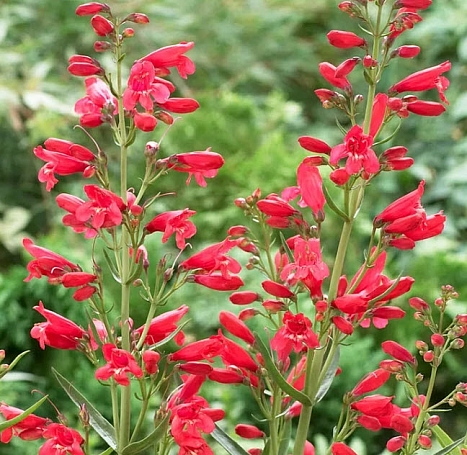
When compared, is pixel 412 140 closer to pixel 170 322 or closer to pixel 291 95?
pixel 291 95

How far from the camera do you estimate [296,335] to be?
739 millimetres

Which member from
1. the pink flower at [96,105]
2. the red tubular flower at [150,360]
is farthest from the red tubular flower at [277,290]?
the pink flower at [96,105]

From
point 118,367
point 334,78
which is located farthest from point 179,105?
point 118,367

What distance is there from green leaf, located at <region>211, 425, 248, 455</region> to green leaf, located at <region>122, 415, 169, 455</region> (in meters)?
0.08

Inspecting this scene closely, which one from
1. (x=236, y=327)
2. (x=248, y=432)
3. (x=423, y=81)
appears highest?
(x=423, y=81)

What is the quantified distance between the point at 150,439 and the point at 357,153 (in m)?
0.30

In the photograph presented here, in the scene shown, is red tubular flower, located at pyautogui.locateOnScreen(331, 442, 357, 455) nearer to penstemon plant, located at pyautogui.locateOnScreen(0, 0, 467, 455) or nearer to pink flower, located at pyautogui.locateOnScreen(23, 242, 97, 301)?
penstemon plant, located at pyautogui.locateOnScreen(0, 0, 467, 455)

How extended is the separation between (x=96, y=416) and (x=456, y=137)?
2.98m

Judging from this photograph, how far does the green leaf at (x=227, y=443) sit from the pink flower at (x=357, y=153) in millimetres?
286

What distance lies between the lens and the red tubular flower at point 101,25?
74 cm

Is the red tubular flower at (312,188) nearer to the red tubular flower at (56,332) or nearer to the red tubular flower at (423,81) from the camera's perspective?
the red tubular flower at (423,81)

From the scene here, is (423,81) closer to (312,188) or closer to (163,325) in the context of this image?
(312,188)

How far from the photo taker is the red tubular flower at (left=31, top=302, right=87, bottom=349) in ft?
2.54

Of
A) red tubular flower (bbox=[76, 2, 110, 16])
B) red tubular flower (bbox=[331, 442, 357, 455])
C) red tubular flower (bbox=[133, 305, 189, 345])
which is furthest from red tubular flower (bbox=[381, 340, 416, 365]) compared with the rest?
red tubular flower (bbox=[76, 2, 110, 16])
